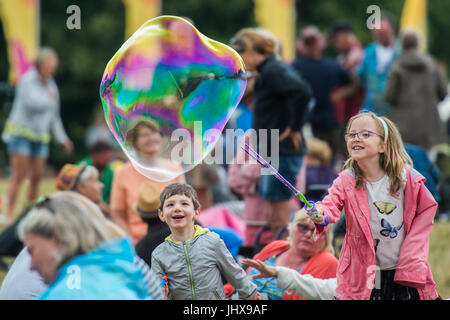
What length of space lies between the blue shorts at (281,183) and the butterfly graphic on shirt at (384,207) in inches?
66.5

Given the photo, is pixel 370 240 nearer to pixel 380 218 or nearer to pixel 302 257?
pixel 380 218

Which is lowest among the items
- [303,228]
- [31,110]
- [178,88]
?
[303,228]

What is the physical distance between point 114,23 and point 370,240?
17163 mm

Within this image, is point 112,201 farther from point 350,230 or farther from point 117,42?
point 117,42

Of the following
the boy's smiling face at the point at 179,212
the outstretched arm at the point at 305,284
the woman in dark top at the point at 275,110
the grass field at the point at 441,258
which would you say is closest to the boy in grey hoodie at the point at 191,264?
the boy's smiling face at the point at 179,212

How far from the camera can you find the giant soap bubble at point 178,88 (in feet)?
14.5

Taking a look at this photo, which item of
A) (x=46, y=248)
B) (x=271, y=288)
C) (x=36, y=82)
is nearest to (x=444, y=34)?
(x=36, y=82)

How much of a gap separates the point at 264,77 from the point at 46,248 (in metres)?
2.69

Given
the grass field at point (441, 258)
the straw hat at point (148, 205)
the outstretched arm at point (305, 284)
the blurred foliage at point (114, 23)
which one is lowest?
A: the grass field at point (441, 258)

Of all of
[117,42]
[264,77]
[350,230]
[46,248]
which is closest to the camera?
[46,248]

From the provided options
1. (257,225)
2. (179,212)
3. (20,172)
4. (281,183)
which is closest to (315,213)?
(179,212)

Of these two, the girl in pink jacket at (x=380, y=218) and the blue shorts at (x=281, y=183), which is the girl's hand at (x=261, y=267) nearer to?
the girl in pink jacket at (x=380, y=218)

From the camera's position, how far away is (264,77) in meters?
5.50

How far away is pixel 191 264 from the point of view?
12.5ft
